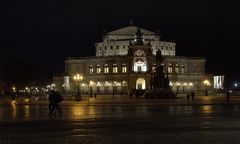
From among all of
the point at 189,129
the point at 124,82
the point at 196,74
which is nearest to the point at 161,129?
the point at 189,129

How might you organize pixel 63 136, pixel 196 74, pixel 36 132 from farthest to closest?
1. pixel 196 74
2. pixel 36 132
3. pixel 63 136

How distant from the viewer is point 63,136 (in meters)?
20.2

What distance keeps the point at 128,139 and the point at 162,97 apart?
2487 inches

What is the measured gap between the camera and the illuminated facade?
15212 cm

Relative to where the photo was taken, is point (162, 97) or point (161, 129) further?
point (162, 97)

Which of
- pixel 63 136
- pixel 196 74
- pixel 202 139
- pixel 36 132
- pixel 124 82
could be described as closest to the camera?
pixel 202 139

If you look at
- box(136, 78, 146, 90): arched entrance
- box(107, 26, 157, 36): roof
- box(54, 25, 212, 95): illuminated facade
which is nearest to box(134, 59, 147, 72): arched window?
box(54, 25, 212, 95): illuminated facade

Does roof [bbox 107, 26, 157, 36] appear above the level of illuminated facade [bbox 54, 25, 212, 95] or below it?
above

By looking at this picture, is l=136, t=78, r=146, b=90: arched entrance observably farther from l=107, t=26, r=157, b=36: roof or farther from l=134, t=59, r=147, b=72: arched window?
l=107, t=26, r=157, b=36: roof

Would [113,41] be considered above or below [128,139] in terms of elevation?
above

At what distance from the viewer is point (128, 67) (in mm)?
153000

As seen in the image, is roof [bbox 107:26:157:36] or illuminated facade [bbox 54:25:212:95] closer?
illuminated facade [bbox 54:25:212:95]

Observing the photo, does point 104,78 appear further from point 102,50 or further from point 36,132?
point 36,132

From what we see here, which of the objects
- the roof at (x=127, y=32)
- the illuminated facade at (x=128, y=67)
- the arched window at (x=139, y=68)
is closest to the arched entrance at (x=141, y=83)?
the illuminated facade at (x=128, y=67)
